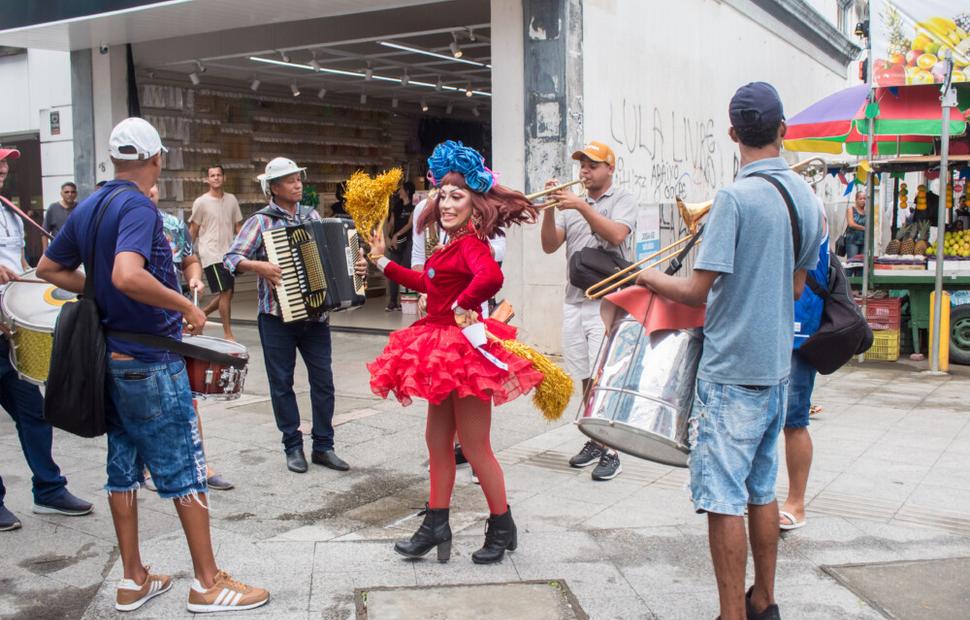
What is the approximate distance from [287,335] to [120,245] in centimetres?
233

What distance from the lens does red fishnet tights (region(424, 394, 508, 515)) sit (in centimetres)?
425

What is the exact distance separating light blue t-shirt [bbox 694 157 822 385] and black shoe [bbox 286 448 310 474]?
3302mm

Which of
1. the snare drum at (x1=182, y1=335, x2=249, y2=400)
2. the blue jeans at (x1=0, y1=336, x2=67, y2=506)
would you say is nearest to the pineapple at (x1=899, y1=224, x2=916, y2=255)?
the snare drum at (x1=182, y1=335, x2=249, y2=400)

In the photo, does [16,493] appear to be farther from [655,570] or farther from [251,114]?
[251,114]

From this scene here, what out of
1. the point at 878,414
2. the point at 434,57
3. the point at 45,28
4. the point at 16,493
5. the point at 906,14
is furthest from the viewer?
the point at 434,57

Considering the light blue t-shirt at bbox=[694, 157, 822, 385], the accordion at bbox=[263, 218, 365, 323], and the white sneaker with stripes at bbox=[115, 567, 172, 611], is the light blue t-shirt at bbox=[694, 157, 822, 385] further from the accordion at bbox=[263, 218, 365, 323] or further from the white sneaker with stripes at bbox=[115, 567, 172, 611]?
the accordion at bbox=[263, 218, 365, 323]

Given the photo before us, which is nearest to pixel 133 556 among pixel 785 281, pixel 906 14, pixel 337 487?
pixel 337 487

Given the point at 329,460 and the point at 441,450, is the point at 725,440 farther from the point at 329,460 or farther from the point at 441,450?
the point at 329,460

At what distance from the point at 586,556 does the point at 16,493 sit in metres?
3.36

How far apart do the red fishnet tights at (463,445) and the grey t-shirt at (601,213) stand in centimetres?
163

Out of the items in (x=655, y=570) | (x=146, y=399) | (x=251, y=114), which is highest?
(x=251, y=114)

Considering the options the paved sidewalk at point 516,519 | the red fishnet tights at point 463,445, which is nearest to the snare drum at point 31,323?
the paved sidewalk at point 516,519

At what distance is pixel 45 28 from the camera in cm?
1181

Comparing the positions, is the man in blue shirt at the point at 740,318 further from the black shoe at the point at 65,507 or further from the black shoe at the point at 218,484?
the black shoe at the point at 65,507
